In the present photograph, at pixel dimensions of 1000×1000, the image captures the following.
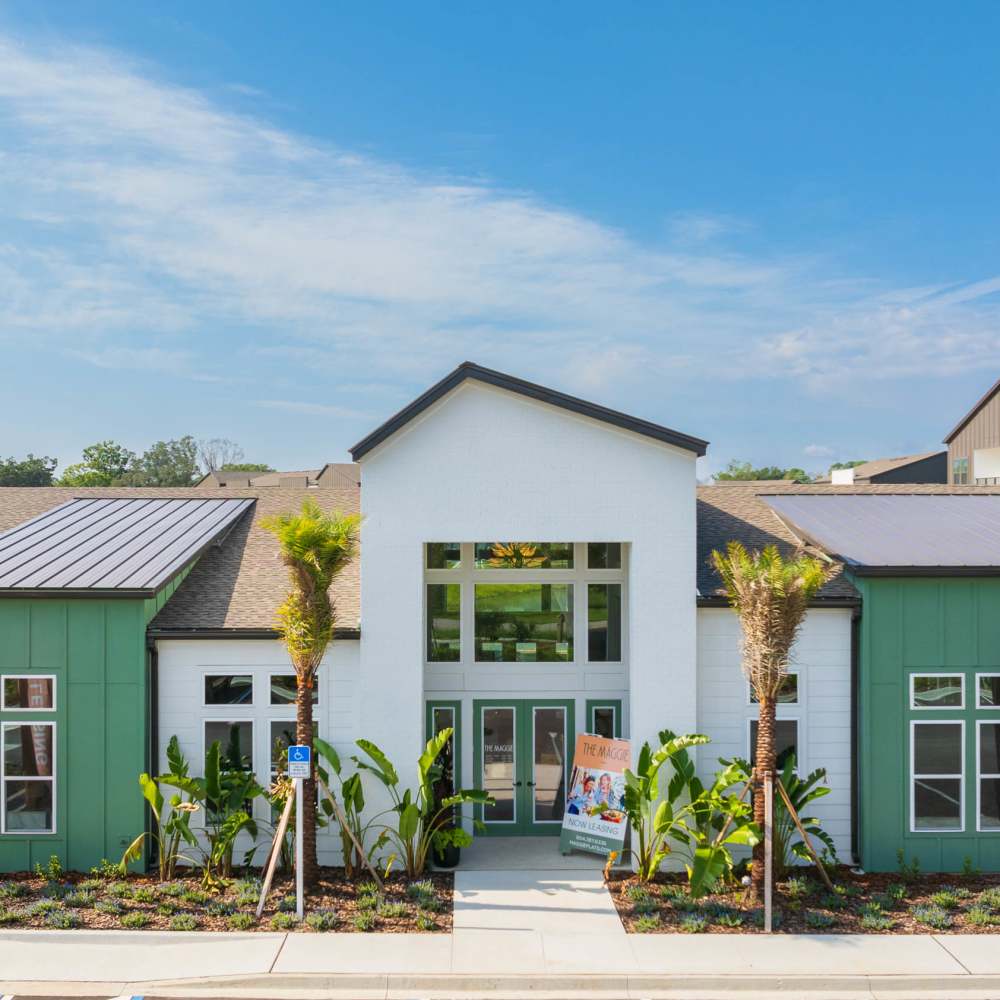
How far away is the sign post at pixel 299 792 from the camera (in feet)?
37.6

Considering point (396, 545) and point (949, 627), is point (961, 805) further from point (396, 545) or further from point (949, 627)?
point (396, 545)

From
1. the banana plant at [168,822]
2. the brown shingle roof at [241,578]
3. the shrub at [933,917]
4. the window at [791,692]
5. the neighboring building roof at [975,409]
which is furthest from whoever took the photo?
the neighboring building roof at [975,409]

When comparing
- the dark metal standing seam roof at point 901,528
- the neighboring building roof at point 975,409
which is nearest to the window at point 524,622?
the dark metal standing seam roof at point 901,528

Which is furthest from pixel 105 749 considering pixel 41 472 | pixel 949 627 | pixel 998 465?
pixel 41 472

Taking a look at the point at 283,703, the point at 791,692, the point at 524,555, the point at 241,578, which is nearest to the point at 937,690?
the point at 791,692

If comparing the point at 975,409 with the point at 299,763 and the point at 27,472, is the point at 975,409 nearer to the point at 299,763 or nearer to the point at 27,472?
the point at 299,763

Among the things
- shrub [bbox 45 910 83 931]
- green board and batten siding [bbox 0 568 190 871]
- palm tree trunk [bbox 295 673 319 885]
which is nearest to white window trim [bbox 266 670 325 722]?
palm tree trunk [bbox 295 673 319 885]

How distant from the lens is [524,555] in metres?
15.2

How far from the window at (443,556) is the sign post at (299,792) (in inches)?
169

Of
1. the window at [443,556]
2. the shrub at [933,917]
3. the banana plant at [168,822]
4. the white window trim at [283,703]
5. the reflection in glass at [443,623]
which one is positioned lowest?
the shrub at [933,917]

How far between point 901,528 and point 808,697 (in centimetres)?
377

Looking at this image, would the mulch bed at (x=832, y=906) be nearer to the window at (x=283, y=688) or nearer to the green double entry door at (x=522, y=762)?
the green double entry door at (x=522, y=762)

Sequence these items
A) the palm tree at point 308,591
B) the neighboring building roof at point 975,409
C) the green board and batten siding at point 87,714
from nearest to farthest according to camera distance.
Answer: the palm tree at point 308,591 < the green board and batten siding at point 87,714 < the neighboring building roof at point 975,409

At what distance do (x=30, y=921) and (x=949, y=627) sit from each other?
1314 centimetres
